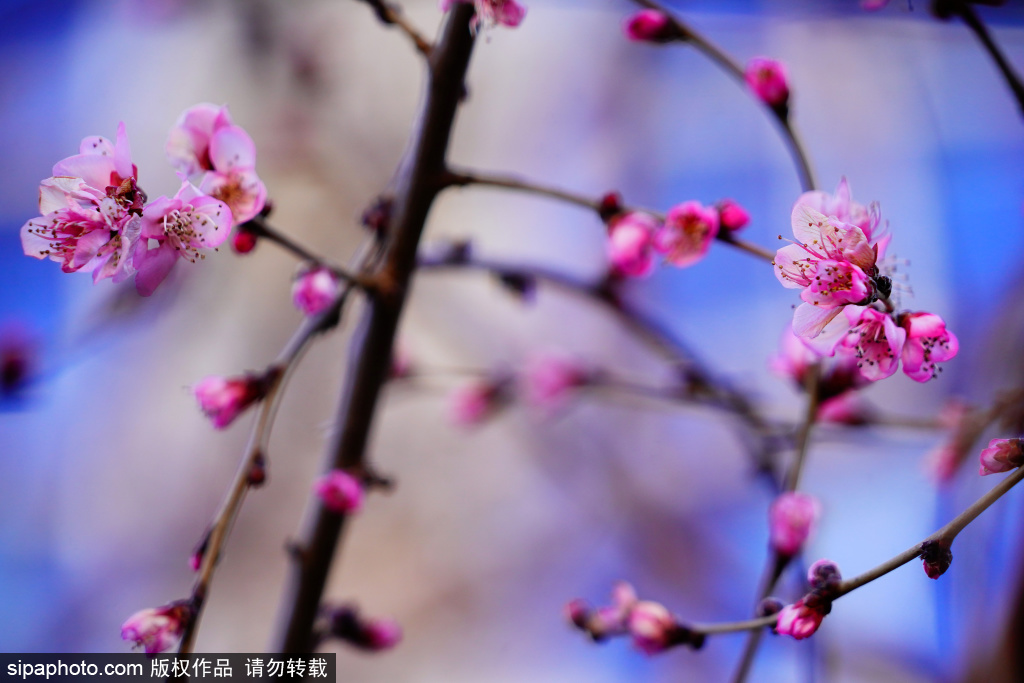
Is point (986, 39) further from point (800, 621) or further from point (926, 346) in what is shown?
point (800, 621)

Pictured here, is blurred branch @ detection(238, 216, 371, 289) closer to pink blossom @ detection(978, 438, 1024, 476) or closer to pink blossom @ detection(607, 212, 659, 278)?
pink blossom @ detection(607, 212, 659, 278)

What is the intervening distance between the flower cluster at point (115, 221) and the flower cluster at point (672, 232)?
0.71 ft

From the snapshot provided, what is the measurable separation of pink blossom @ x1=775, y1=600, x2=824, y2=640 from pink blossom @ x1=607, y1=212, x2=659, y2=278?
208 millimetres

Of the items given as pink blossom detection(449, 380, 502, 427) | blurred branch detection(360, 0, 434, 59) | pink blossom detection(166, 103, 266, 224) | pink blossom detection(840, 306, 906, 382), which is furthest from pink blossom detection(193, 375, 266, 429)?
pink blossom detection(449, 380, 502, 427)

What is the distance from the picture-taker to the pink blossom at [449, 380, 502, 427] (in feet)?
2.59

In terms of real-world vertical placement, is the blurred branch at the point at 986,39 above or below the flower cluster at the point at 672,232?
above

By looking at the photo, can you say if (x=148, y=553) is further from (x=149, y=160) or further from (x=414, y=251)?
(x=414, y=251)

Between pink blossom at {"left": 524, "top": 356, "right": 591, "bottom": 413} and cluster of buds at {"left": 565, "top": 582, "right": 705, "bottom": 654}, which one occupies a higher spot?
pink blossom at {"left": 524, "top": 356, "right": 591, "bottom": 413}

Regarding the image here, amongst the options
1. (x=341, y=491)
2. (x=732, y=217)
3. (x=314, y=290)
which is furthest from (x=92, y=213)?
(x=732, y=217)

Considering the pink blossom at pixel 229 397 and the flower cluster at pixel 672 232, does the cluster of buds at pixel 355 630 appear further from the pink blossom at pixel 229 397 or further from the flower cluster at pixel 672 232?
the flower cluster at pixel 672 232

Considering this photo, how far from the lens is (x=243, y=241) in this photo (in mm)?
332

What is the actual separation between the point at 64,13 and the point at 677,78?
1.09m

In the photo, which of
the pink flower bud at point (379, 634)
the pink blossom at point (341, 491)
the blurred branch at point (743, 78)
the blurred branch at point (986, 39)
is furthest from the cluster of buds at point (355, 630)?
the blurred branch at point (986, 39)

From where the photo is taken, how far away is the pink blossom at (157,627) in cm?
33
